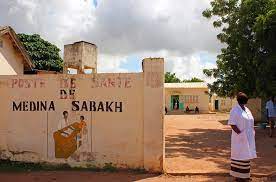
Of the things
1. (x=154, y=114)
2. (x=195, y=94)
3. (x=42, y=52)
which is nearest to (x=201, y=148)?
(x=154, y=114)

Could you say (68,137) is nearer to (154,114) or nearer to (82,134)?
(82,134)

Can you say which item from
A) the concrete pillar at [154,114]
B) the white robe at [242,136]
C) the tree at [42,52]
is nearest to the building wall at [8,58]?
the concrete pillar at [154,114]

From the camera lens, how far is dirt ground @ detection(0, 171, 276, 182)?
8836 mm

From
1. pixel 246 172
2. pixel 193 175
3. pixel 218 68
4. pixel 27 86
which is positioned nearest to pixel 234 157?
pixel 246 172

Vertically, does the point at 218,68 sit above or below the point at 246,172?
above

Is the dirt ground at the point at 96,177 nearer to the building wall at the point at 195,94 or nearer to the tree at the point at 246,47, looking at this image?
the tree at the point at 246,47

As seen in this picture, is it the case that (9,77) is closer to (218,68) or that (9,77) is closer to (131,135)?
(131,135)

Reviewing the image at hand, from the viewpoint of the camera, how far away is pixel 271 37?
15586mm

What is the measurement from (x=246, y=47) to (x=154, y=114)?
9.13 metres

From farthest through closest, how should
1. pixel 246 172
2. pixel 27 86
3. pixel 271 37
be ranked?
1. pixel 271 37
2. pixel 27 86
3. pixel 246 172

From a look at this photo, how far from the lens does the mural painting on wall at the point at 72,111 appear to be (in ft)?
32.6

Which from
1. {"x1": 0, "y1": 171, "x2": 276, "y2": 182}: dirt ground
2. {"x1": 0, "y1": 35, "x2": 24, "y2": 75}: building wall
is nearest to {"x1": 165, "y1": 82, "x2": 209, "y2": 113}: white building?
{"x1": 0, "y1": 35, "x2": 24, "y2": 75}: building wall

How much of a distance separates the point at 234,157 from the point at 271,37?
8.83 m

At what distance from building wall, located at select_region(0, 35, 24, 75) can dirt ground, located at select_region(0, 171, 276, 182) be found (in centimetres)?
795
